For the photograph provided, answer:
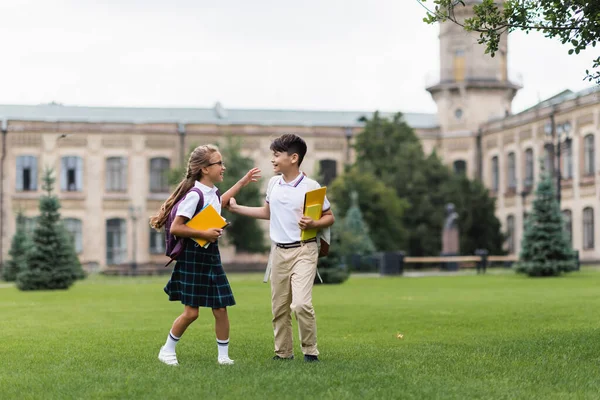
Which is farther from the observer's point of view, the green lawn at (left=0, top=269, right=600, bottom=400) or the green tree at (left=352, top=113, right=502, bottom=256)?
the green tree at (left=352, top=113, right=502, bottom=256)

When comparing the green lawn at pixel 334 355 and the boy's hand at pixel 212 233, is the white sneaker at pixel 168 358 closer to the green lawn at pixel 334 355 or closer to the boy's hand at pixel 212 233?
the green lawn at pixel 334 355

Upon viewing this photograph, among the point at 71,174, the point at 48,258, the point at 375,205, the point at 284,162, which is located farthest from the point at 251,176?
the point at 71,174

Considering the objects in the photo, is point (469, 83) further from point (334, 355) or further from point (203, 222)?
point (203, 222)

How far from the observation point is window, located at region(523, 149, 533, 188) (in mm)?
52062

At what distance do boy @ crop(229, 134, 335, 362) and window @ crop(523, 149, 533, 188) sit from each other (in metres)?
44.2

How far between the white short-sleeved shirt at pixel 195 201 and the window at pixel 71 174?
48032mm

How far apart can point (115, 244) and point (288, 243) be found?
157ft

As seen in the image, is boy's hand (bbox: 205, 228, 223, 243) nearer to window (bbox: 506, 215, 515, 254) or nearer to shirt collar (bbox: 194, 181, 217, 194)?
shirt collar (bbox: 194, 181, 217, 194)

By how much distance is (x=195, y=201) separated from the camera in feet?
28.9

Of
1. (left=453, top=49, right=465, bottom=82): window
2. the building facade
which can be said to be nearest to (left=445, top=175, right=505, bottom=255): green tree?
the building facade

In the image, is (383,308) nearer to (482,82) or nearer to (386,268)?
(386,268)

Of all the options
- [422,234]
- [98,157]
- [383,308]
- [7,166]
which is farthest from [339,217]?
[383,308]

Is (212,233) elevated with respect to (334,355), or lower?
elevated

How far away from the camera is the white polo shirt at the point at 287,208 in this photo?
29.9 feet
